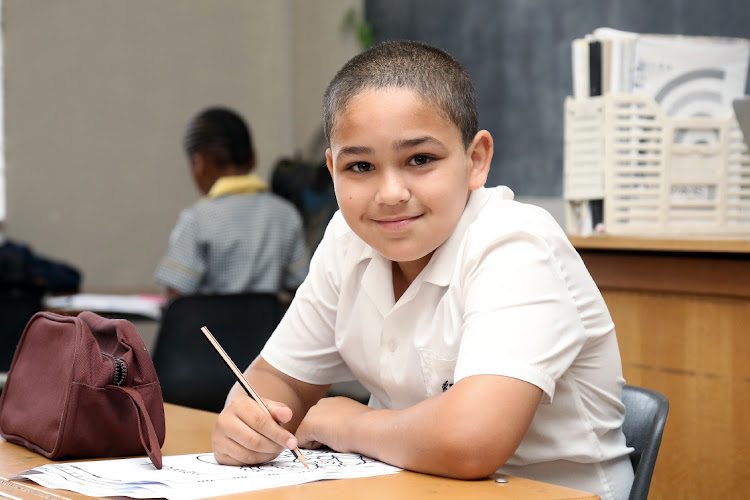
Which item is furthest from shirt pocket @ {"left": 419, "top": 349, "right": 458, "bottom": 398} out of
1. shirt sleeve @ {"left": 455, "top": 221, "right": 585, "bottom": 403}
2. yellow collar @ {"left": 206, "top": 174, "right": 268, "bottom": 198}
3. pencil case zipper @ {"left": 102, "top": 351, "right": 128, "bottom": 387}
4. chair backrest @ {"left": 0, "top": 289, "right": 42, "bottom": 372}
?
chair backrest @ {"left": 0, "top": 289, "right": 42, "bottom": 372}

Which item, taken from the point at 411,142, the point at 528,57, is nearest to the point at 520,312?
the point at 411,142

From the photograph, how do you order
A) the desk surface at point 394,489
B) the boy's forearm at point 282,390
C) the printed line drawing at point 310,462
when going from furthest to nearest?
the boy's forearm at point 282,390 → the printed line drawing at point 310,462 → the desk surface at point 394,489

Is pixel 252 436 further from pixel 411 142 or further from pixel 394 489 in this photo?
pixel 411 142

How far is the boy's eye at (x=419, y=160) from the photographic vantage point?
1249 mm

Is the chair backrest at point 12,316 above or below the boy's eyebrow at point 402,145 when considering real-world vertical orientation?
below

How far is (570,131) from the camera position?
7.65 ft

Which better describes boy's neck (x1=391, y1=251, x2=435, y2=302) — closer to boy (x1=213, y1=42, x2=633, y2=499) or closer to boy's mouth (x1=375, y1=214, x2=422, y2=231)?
boy (x1=213, y1=42, x2=633, y2=499)

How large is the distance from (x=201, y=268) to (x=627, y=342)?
5.66 feet

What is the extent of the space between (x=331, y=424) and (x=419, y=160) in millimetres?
369

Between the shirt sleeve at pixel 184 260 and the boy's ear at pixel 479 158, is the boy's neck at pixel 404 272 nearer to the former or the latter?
the boy's ear at pixel 479 158

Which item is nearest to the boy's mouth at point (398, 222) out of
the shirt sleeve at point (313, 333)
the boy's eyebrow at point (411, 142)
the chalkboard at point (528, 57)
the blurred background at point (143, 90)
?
the boy's eyebrow at point (411, 142)

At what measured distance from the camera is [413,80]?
4.13ft

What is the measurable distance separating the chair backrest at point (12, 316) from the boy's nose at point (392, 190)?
2.42m

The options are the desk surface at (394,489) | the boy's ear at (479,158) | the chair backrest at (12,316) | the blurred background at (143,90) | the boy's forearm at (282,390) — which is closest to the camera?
the desk surface at (394,489)
